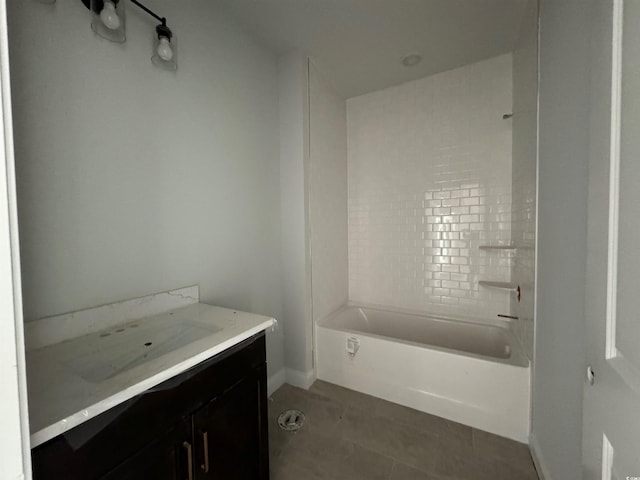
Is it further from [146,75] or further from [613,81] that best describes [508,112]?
[146,75]

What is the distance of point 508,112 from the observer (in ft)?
6.86

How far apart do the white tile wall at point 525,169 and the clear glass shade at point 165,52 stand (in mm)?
1986

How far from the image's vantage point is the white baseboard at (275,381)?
1947 millimetres

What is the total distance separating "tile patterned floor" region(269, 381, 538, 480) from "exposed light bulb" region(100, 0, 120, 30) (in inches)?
87.9

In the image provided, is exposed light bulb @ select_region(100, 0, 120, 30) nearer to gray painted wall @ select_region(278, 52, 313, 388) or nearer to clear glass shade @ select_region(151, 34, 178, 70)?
clear glass shade @ select_region(151, 34, 178, 70)

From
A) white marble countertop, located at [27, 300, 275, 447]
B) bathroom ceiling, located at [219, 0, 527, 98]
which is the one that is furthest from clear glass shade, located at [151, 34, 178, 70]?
white marble countertop, located at [27, 300, 275, 447]

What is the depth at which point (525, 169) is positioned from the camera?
1.67 m

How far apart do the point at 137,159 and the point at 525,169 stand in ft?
7.52

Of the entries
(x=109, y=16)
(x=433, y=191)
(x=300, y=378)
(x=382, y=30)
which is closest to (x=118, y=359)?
(x=109, y=16)

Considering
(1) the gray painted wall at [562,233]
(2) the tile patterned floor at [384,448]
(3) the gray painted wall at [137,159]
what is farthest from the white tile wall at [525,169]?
(3) the gray painted wall at [137,159]

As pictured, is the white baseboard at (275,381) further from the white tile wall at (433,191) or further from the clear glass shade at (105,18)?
the clear glass shade at (105,18)

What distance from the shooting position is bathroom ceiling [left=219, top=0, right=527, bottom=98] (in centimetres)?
155

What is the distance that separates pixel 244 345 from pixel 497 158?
7.89 feet

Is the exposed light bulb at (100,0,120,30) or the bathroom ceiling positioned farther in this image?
the bathroom ceiling
